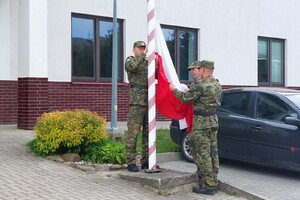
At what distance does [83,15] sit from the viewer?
1355 centimetres

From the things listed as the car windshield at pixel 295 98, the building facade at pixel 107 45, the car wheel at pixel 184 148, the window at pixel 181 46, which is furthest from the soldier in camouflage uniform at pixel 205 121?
the window at pixel 181 46

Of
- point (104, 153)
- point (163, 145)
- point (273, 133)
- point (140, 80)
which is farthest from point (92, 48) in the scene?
point (273, 133)

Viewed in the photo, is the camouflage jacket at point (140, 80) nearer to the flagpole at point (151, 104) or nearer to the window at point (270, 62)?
the flagpole at point (151, 104)

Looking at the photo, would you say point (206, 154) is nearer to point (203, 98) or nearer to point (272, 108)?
point (203, 98)

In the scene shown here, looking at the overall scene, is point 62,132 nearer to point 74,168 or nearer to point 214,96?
point 74,168

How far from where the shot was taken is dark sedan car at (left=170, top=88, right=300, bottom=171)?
7.83m

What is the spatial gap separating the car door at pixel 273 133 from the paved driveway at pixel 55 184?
1509 mm

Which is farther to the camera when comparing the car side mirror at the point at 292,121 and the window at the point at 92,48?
the window at the point at 92,48

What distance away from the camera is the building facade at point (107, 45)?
38.7ft

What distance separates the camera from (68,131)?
8.01 m

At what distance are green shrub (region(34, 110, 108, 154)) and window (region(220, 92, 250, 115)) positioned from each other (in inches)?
97.2

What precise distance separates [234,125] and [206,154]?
2.03 meters

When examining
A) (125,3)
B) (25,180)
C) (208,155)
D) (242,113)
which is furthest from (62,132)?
(125,3)

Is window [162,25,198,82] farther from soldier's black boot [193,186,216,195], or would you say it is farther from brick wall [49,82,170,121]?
soldier's black boot [193,186,216,195]
